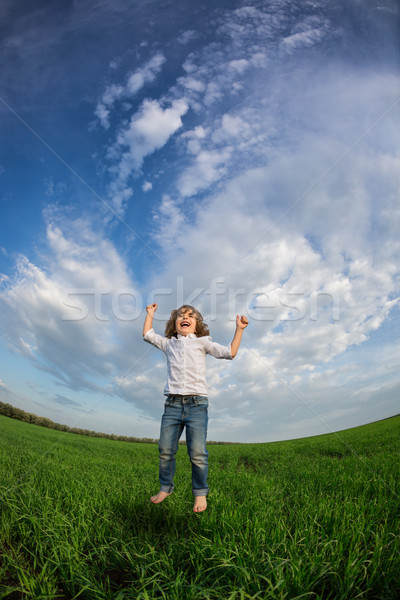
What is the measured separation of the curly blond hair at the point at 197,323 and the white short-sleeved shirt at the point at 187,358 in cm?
41

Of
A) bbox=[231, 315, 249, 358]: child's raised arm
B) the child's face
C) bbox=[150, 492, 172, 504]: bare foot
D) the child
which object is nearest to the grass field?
bbox=[150, 492, 172, 504]: bare foot

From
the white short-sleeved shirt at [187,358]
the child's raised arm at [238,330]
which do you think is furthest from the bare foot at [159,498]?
the child's raised arm at [238,330]

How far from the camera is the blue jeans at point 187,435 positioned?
3713 millimetres

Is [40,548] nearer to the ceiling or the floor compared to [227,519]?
nearer to the floor

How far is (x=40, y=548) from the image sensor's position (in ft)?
8.94

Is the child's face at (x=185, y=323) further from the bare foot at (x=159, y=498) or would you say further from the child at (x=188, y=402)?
the bare foot at (x=159, y=498)

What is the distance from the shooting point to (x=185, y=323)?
4.59 m

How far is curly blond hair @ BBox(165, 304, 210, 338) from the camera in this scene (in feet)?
15.6

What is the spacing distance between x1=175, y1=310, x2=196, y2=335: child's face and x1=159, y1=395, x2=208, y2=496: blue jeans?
1.03m

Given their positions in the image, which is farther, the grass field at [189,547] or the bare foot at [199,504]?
the bare foot at [199,504]

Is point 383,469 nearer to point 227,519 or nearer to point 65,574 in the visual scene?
point 227,519

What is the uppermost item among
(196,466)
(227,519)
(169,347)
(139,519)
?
(169,347)

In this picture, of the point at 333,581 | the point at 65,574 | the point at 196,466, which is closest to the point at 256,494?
the point at 196,466

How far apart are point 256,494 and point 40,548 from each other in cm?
270
